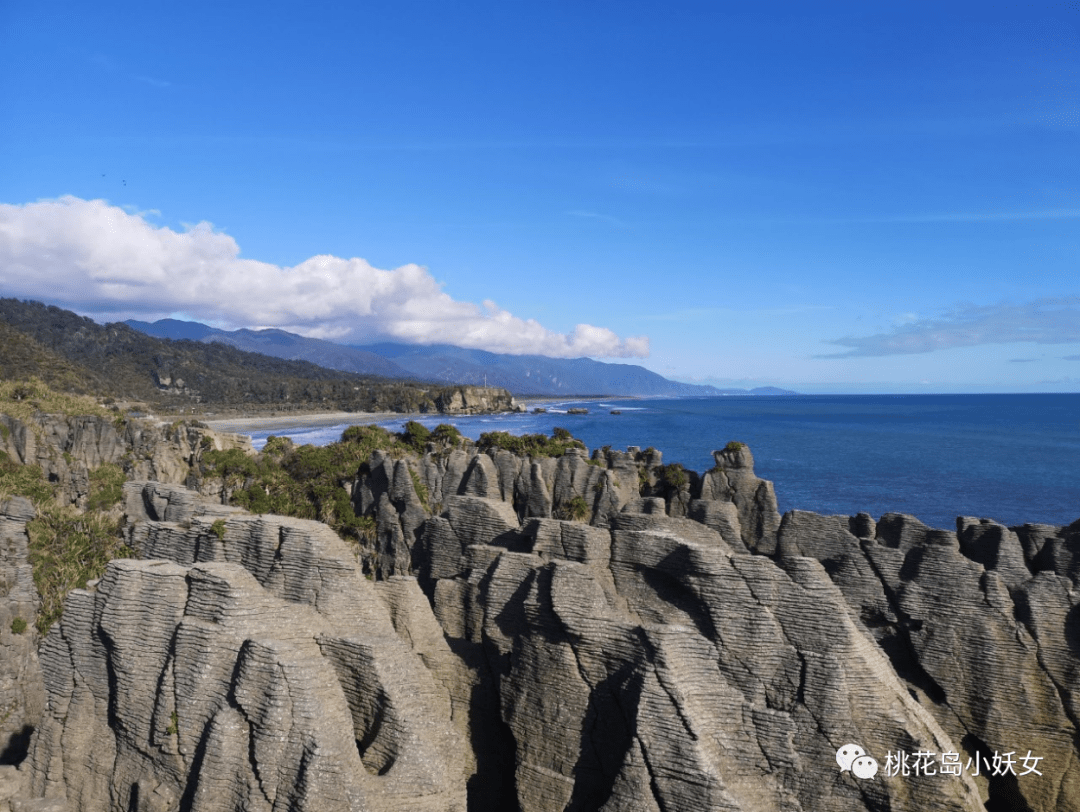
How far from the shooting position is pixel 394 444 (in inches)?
1736

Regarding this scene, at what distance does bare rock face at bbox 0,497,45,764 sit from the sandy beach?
11464 cm

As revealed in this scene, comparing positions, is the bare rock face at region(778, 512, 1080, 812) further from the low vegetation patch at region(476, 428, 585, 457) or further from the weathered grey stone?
the low vegetation patch at region(476, 428, 585, 457)

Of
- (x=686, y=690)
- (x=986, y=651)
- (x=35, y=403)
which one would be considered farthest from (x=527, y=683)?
(x=35, y=403)

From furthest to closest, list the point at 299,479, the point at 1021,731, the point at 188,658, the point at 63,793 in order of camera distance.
Result: the point at 299,479 → the point at 1021,731 → the point at 63,793 → the point at 188,658

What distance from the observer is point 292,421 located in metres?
159

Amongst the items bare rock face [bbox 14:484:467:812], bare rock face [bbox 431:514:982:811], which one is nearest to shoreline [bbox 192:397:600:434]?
bare rock face [bbox 14:484:467:812]

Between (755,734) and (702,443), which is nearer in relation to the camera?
(755,734)

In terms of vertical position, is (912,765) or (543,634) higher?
(543,634)

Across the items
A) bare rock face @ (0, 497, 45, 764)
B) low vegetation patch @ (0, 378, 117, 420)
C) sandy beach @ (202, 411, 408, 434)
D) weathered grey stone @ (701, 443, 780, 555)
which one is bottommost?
sandy beach @ (202, 411, 408, 434)

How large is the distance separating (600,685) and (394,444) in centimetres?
3216

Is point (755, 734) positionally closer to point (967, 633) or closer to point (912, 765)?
point (912, 765)

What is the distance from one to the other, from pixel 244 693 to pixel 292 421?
6130 inches

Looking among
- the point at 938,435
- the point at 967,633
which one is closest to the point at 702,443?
the point at 938,435

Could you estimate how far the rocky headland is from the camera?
11828mm
